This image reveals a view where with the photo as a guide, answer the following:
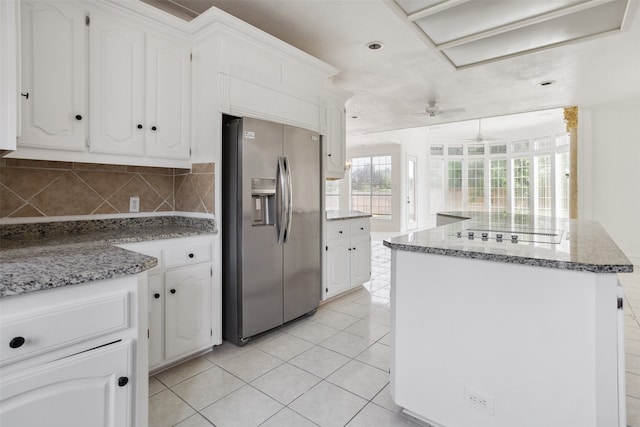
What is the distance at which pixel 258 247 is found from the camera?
2.46m

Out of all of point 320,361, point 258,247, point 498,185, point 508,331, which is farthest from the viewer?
point 498,185

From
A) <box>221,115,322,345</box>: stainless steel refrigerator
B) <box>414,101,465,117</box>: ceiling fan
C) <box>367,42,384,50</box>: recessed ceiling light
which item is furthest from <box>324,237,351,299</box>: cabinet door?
<box>414,101,465,117</box>: ceiling fan

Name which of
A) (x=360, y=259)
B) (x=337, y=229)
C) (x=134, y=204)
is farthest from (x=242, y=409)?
(x=360, y=259)

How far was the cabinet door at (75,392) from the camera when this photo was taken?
0.99 metres

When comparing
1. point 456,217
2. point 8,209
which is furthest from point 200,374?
point 456,217

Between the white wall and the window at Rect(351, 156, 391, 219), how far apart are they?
4.45 m

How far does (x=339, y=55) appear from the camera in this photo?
3246 millimetres

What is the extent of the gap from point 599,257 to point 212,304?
2.16 metres

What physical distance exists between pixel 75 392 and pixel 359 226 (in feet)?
9.63

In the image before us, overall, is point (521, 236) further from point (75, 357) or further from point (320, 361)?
point (75, 357)

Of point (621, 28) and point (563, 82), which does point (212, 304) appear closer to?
point (621, 28)

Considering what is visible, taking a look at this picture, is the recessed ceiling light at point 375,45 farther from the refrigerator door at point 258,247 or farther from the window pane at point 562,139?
the window pane at point 562,139

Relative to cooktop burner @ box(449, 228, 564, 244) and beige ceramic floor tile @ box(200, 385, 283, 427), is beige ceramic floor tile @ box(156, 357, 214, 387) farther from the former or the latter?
cooktop burner @ box(449, 228, 564, 244)

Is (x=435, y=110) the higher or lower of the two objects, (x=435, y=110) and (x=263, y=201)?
the higher
